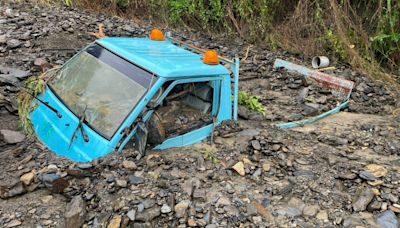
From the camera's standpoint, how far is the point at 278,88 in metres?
6.76

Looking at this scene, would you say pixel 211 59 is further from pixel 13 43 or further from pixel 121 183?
pixel 13 43

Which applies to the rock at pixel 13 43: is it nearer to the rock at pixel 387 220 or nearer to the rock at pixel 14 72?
the rock at pixel 14 72

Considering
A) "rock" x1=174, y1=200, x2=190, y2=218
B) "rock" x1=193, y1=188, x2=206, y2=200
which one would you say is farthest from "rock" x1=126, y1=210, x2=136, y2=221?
"rock" x1=193, y1=188, x2=206, y2=200

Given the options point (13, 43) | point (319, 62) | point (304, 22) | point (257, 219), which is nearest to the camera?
point (257, 219)

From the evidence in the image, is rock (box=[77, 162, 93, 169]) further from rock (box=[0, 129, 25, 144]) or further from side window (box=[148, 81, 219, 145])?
rock (box=[0, 129, 25, 144])

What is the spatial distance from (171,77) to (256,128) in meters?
1.73

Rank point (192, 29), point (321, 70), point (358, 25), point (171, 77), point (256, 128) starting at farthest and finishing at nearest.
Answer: point (192, 29), point (358, 25), point (321, 70), point (256, 128), point (171, 77)

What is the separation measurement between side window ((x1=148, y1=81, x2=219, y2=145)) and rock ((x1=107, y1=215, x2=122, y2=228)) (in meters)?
0.85

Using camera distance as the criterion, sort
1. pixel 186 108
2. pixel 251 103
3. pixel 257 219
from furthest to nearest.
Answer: pixel 251 103
pixel 186 108
pixel 257 219

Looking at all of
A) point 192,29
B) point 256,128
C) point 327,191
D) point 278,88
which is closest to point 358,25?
point 278,88

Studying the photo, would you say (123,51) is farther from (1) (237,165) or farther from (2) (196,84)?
(1) (237,165)

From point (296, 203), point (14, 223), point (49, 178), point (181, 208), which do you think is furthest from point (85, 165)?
point (296, 203)

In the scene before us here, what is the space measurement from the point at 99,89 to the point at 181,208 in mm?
1385

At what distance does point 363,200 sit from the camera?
379cm
